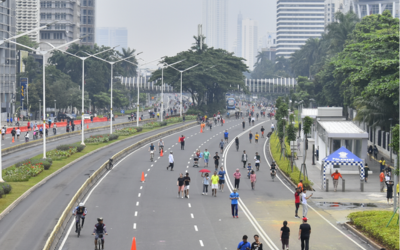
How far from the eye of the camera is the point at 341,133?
162 ft

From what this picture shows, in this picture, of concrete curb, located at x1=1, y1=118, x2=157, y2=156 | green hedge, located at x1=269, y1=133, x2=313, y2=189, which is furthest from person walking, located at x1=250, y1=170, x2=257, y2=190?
concrete curb, located at x1=1, y1=118, x2=157, y2=156

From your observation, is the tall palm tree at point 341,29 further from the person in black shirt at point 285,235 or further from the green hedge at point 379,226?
the person in black shirt at point 285,235

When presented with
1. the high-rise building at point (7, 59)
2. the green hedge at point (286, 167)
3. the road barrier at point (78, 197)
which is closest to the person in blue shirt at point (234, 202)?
the road barrier at point (78, 197)

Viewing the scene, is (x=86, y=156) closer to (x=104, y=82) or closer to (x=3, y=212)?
(x=3, y=212)

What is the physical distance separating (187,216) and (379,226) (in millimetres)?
9435

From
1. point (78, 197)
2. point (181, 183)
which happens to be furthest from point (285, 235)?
point (78, 197)

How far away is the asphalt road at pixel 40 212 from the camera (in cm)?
2527

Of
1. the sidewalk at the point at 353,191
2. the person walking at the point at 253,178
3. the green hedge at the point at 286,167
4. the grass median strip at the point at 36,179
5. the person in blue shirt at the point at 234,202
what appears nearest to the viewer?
the person in blue shirt at the point at 234,202

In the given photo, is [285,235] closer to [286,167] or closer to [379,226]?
[379,226]

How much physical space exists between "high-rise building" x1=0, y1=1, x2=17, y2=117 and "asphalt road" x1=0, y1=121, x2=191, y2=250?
78.2m

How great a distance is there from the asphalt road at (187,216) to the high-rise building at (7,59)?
257ft

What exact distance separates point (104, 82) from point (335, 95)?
205 feet

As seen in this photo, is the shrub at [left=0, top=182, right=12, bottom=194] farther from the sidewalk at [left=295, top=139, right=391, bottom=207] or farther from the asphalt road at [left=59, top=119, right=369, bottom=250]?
the sidewalk at [left=295, top=139, right=391, bottom=207]

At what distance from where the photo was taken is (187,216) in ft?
103
